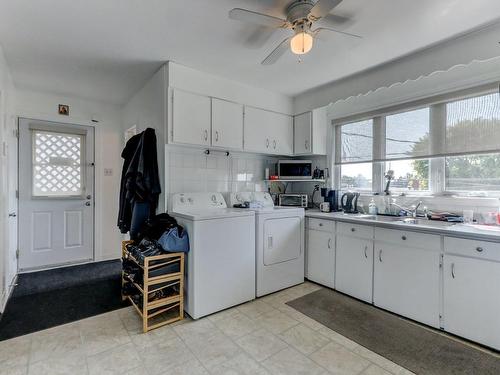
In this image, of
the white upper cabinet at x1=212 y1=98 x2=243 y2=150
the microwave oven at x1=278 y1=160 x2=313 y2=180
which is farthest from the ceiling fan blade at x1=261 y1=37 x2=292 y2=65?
the microwave oven at x1=278 y1=160 x2=313 y2=180

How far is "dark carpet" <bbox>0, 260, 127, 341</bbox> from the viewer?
2230 mm

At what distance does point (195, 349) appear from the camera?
6.16 feet

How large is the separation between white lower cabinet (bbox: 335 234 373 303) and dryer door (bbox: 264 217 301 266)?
462 millimetres

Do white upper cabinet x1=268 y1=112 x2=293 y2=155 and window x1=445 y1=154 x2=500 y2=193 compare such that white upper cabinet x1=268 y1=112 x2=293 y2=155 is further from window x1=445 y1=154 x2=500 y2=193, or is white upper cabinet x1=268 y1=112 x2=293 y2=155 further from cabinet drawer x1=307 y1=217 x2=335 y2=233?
window x1=445 y1=154 x2=500 y2=193

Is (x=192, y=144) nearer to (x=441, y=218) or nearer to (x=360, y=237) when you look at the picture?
(x=360, y=237)

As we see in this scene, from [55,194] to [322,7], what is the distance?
3980mm

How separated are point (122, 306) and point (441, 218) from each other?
3.18 metres

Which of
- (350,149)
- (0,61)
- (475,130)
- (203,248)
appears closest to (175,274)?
(203,248)

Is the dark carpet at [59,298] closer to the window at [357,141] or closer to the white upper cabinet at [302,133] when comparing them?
the white upper cabinet at [302,133]

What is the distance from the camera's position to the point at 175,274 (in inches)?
89.2

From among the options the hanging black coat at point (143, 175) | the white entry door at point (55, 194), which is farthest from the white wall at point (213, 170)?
the white entry door at point (55, 194)

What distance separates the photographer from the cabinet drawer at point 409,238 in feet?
6.89

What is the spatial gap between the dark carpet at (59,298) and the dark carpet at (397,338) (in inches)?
77.3

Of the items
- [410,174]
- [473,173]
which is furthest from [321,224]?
[473,173]
